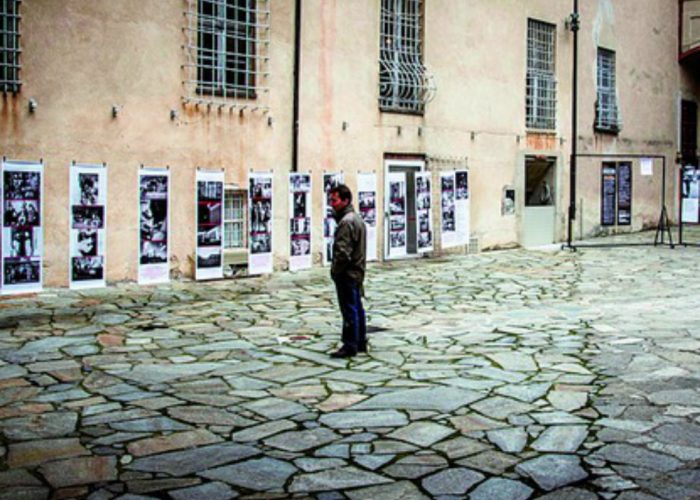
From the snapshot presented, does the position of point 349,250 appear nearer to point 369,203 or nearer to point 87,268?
point 87,268

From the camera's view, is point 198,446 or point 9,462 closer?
point 9,462

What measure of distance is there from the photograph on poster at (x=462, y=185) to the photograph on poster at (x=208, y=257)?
6.66 metres

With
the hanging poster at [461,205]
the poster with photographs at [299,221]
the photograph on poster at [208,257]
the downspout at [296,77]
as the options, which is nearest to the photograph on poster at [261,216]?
the poster with photographs at [299,221]

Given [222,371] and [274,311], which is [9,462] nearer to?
[222,371]

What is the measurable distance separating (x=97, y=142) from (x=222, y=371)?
642 centimetres

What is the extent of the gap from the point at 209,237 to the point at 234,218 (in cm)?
95

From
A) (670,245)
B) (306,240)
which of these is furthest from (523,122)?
(306,240)

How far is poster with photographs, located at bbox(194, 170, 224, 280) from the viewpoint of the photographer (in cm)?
1408

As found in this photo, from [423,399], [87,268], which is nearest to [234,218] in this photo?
[87,268]

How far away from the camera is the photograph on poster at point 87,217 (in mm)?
12609

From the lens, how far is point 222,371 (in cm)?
788

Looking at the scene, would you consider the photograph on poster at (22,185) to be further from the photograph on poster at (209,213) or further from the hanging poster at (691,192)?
the hanging poster at (691,192)

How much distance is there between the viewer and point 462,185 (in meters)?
18.8

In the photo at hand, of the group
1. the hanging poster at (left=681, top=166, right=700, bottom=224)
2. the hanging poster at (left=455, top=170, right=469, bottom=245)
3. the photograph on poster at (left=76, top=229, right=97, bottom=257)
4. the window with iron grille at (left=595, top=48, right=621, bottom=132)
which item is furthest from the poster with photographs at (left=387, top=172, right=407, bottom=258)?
the hanging poster at (left=681, top=166, right=700, bottom=224)
